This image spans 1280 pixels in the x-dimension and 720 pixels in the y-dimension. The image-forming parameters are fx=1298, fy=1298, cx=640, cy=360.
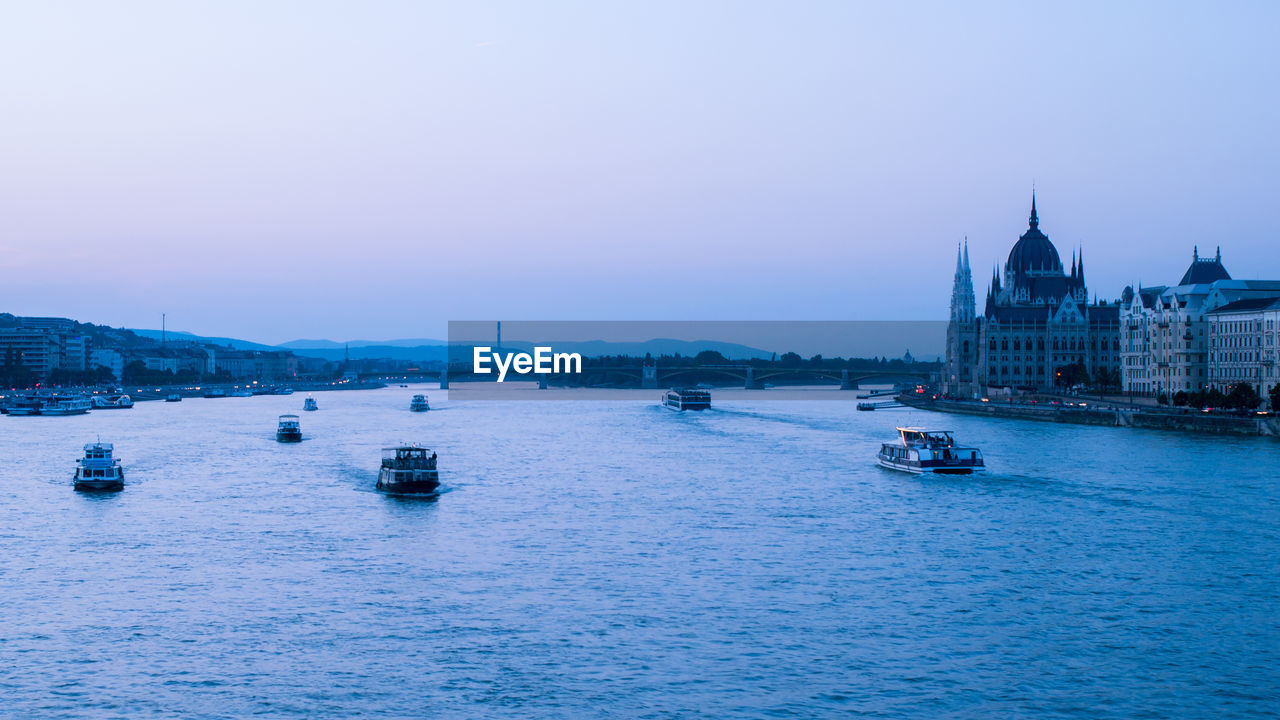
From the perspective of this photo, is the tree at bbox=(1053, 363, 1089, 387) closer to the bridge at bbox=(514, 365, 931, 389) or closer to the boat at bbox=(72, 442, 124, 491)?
the bridge at bbox=(514, 365, 931, 389)

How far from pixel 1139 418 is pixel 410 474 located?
47.2 meters

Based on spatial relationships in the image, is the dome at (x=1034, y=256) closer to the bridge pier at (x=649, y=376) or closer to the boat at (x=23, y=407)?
the bridge pier at (x=649, y=376)

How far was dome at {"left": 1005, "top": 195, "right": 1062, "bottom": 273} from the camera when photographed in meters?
148

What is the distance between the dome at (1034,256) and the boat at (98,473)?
123900mm

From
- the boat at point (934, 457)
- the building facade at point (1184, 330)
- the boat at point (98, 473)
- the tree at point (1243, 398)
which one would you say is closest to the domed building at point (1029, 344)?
the building facade at point (1184, 330)

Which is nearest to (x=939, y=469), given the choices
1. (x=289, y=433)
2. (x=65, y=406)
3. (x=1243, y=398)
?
(x=289, y=433)

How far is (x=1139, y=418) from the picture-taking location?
7012cm

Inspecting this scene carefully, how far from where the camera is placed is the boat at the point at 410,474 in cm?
3684

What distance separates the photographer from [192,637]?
778 inches

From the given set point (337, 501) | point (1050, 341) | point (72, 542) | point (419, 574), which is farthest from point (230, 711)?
point (1050, 341)

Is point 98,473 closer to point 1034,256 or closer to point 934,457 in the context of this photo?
point 934,457

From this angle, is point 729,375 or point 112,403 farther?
point 729,375

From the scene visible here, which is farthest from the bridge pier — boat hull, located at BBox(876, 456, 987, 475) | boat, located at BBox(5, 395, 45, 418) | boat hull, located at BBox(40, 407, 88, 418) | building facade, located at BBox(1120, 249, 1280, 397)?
boat hull, located at BBox(876, 456, 987, 475)

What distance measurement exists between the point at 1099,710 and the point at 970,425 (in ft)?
211
